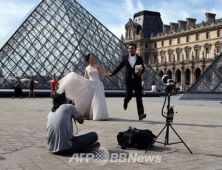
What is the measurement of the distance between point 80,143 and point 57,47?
1908 cm

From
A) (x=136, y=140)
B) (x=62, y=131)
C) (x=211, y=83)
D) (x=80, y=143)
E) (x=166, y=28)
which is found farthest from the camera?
(x=166, y=28)

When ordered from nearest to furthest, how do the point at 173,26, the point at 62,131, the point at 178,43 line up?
the point at 62,131
the point at 178,43
the point at 173,26

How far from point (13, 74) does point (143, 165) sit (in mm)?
18510

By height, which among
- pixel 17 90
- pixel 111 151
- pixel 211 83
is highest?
pixel 211 83

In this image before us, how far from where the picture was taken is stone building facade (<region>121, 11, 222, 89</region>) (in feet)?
223

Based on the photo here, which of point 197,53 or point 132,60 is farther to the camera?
point 197,53

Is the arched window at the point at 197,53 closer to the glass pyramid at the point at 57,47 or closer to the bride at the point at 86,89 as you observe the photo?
the glass pyramid at the point at 57,47

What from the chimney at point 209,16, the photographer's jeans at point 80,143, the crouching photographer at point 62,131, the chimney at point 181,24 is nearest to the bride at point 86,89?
the photographer's jeans at point 80,143

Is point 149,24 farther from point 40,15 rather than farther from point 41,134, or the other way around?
point 41,134

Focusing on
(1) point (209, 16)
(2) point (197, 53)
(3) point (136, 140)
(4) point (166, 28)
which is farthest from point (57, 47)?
(4) point (166, 28)

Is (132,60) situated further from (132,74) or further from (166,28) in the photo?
(166,28)

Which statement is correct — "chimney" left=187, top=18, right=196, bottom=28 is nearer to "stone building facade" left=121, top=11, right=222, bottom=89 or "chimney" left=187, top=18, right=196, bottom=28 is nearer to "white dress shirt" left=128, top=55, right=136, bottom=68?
"stone building facade" left=121, top=11, right=222, bottom=89

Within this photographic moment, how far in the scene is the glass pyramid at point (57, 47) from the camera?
2175cm

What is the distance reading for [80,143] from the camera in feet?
14.5
